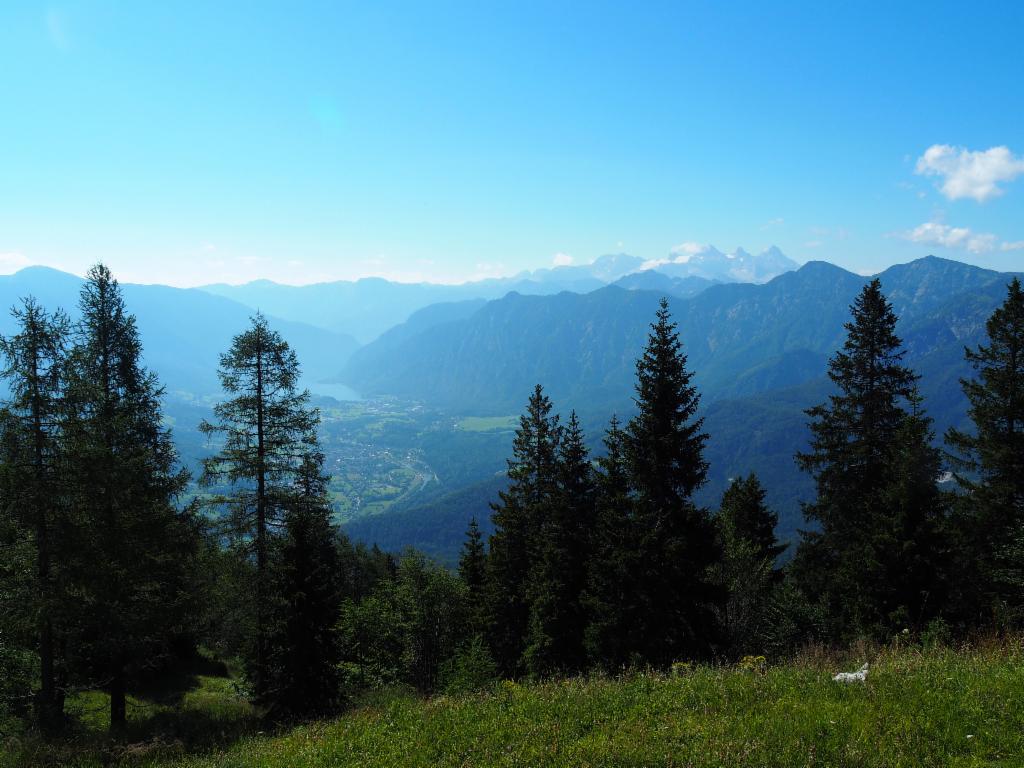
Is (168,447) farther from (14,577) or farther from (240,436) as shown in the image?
(14,577)

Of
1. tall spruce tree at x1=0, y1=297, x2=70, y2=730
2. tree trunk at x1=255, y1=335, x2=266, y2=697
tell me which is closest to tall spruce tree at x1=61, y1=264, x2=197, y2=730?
tall spruce tree at x1=0, y1=297, x2=70, y2=730

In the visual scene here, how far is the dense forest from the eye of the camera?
14.7m

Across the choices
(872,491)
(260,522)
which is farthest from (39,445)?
(872,491)

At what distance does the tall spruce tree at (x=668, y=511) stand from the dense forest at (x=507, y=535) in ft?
0.23

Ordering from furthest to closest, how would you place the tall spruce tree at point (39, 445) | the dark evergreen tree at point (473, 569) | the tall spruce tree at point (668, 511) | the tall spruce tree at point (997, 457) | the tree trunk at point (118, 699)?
the dark evergreen tree at point (473, 569)
the tall spruce tree at point (997, 457)
the tall spruce tree at point (668, 511)
the tree trunk at point (118, 699)
the tall spruce tree at point (39, 445)

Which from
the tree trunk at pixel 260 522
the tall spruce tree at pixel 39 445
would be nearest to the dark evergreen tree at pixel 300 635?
the tree trunk at pixel 260 522

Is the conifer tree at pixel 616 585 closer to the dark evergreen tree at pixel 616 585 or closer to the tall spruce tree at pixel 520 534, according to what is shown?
the dark evergreen tree at pixel 616 585

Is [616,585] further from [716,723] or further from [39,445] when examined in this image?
[39,445]

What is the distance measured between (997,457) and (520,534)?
1814 centimetres

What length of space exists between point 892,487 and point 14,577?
80.6ft

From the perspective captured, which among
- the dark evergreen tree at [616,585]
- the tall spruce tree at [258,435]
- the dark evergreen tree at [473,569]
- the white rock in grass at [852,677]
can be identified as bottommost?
the dark evergreen tree at [473,569]

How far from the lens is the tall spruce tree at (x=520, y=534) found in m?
24.4

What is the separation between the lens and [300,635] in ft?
55.2

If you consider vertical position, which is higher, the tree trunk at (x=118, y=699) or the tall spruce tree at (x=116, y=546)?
the tall spruce tree at (x=116, y=546)
